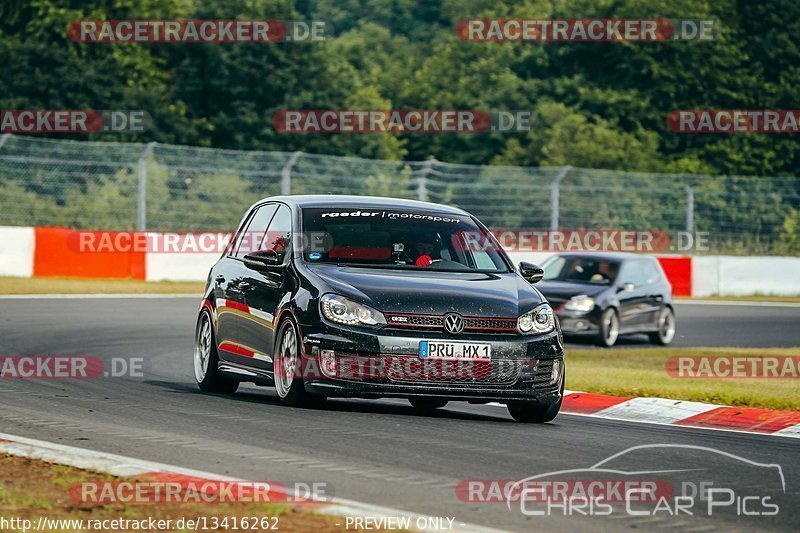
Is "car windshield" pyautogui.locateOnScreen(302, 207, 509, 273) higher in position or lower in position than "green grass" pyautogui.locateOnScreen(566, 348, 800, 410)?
higher

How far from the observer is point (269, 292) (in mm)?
11352

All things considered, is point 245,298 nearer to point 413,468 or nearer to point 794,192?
point 413,468

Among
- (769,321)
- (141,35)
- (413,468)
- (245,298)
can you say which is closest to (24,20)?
(141,35)

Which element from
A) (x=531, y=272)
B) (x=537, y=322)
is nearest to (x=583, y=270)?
(x=531, y=272)

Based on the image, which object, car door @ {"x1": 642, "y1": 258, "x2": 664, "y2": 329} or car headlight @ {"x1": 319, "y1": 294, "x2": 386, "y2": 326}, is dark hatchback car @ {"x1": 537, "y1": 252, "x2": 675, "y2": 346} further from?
car headlight @ {"x1": 319, "y1": 294, "x2": 386, "y2": 326}

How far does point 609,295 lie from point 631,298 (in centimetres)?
60

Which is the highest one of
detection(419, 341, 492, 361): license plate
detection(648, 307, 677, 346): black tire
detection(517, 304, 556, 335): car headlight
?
detection(517, 304, 556, 335): car headlight

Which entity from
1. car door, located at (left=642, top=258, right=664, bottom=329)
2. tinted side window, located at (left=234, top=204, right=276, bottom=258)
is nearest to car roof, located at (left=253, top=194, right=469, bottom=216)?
tinted side window, located at (left=234, top=204, right=276, bottom=258)

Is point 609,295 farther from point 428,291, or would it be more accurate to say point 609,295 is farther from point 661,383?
point 428,291

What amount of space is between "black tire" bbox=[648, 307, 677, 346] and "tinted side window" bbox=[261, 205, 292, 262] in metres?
11.9

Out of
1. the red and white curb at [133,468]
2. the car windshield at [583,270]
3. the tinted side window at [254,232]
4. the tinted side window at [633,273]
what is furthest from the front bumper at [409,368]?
the tinted side window at [633,273]

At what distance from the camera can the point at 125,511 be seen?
261 inches

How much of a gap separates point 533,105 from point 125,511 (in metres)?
52.7

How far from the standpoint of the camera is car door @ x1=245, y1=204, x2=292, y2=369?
11.2 meters
